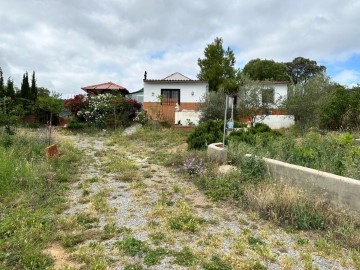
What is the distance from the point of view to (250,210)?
4.64 m

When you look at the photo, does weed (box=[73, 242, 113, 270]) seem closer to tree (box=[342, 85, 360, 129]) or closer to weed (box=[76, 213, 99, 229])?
weed (box=[76, 213, 99, 229])

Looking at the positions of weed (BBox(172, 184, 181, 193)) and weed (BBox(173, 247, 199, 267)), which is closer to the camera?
weed (BBox(173, 247, 199, 267))

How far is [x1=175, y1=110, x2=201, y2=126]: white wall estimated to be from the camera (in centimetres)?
1830

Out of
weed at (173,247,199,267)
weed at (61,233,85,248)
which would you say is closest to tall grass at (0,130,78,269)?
weed at (61,233,85,248)

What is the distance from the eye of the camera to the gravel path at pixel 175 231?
3111 mm

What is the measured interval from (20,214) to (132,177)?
9.19ft

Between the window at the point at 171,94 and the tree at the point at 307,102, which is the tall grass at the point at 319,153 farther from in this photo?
the window at the point at 171,94

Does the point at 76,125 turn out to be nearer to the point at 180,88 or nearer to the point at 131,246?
the point at 180,88

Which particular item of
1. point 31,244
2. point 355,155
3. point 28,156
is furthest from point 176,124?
point 31,244

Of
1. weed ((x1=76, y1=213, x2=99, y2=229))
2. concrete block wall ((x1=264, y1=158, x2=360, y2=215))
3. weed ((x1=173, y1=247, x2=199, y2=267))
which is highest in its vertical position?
concrete block wall ((x1=264, y1=158, x2=360, y2=215))

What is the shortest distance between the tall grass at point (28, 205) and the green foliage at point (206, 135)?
360 cm

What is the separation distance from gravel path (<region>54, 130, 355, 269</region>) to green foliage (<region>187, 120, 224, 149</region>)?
9.61 ft

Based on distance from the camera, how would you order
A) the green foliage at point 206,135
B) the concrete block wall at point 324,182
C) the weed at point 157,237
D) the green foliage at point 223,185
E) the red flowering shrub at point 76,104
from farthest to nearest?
the red flowering shrub at point 76,104, the green foliage at point 206,135, the green foliage at point 223,185, the concrete block wall at point 324,182, the weed at point 157,237

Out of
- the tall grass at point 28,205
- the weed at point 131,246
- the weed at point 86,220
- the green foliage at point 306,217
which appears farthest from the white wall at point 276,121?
the weed at point 131,246
